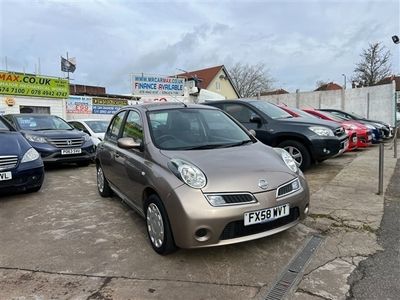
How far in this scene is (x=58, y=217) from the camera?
505 cm

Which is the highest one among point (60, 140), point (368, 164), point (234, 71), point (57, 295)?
point (234, 71)

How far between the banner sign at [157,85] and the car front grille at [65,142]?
44.1 ft

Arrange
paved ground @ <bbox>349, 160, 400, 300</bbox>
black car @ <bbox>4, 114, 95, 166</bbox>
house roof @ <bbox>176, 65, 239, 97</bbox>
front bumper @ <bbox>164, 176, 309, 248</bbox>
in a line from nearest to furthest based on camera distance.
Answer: paved ground @ <bbox>349, 160, 400, 300</bbox> < front bumper @ <bbox>164, 176, 309, 248</bbox> < black car @ <bbox>4, 114, 95, 166</bbox> < house roof @ <bbox>176, 65, 239, 97</bbox>

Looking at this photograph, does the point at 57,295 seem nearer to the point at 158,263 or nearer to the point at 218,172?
the point at 158,263

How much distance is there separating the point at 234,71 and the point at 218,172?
55048mm

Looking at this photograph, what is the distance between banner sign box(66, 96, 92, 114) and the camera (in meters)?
19.5

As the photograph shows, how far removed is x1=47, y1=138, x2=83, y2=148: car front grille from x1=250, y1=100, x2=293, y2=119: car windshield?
4.30 metres

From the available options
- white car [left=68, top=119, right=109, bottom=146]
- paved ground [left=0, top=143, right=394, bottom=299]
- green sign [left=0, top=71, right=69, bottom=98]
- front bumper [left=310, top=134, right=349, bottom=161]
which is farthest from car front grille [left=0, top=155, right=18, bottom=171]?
green sign [left=0, top=71, right=69, bottom=98]

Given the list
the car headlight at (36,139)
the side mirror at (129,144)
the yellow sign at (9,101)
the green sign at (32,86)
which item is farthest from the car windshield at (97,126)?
the side mirror at (129,144)

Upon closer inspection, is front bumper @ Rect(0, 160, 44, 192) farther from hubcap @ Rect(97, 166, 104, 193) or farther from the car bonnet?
the car bonnet

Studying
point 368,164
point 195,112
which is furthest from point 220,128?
point 368,164

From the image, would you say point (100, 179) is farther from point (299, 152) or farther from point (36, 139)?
point (299, 152)

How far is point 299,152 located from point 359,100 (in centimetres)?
1380

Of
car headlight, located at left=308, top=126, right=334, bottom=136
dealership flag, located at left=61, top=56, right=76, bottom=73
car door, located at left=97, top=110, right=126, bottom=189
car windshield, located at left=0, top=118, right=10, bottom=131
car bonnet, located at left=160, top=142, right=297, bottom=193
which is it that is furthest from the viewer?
dealership flag, located at left=61, top=56, right=76, bottom=73
